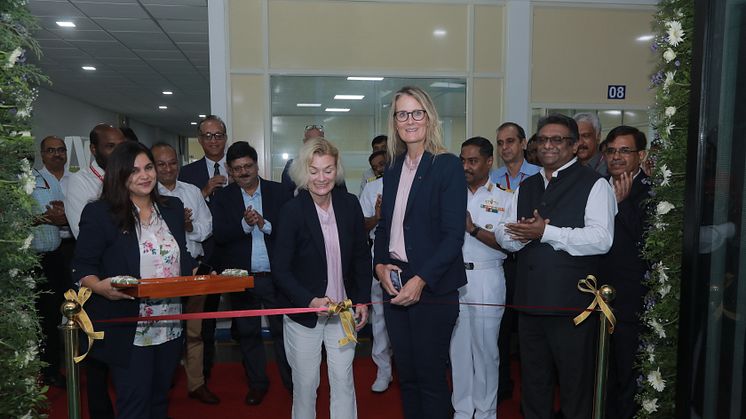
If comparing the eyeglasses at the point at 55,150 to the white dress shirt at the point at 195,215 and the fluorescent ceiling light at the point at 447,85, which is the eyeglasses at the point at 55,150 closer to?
the white dress shirt at the point at 195,215

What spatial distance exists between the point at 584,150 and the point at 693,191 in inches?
80.7

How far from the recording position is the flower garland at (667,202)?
2.57 metres

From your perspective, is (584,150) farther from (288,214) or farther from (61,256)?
(61,256)

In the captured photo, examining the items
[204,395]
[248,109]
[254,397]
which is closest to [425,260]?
[254,397]

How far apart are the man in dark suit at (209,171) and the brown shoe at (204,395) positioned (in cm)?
28

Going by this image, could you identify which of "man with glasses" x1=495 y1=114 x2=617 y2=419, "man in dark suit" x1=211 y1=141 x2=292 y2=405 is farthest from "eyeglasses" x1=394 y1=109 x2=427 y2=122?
"man in dark suit" x1=211 y1=141 x2=292 y2=405

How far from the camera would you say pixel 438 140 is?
267 cm

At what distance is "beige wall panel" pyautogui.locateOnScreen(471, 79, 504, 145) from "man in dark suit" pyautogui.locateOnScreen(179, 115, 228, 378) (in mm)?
3026

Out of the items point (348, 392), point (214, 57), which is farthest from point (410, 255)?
point (214, 57)

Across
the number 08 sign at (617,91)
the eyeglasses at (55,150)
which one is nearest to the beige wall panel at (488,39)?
the number 08 sign at (617,91)

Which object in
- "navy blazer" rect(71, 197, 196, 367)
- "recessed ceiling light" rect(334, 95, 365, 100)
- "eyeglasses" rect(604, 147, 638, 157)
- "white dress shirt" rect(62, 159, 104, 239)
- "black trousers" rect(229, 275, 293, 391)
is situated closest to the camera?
"navy blazer" rect(71, 197, 196, 367)

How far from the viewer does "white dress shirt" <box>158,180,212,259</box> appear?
3707 mm

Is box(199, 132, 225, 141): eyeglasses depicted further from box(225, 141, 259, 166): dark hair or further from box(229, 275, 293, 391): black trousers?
box(229, 275, 293, 391): black trousers

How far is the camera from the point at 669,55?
8.47 ft
